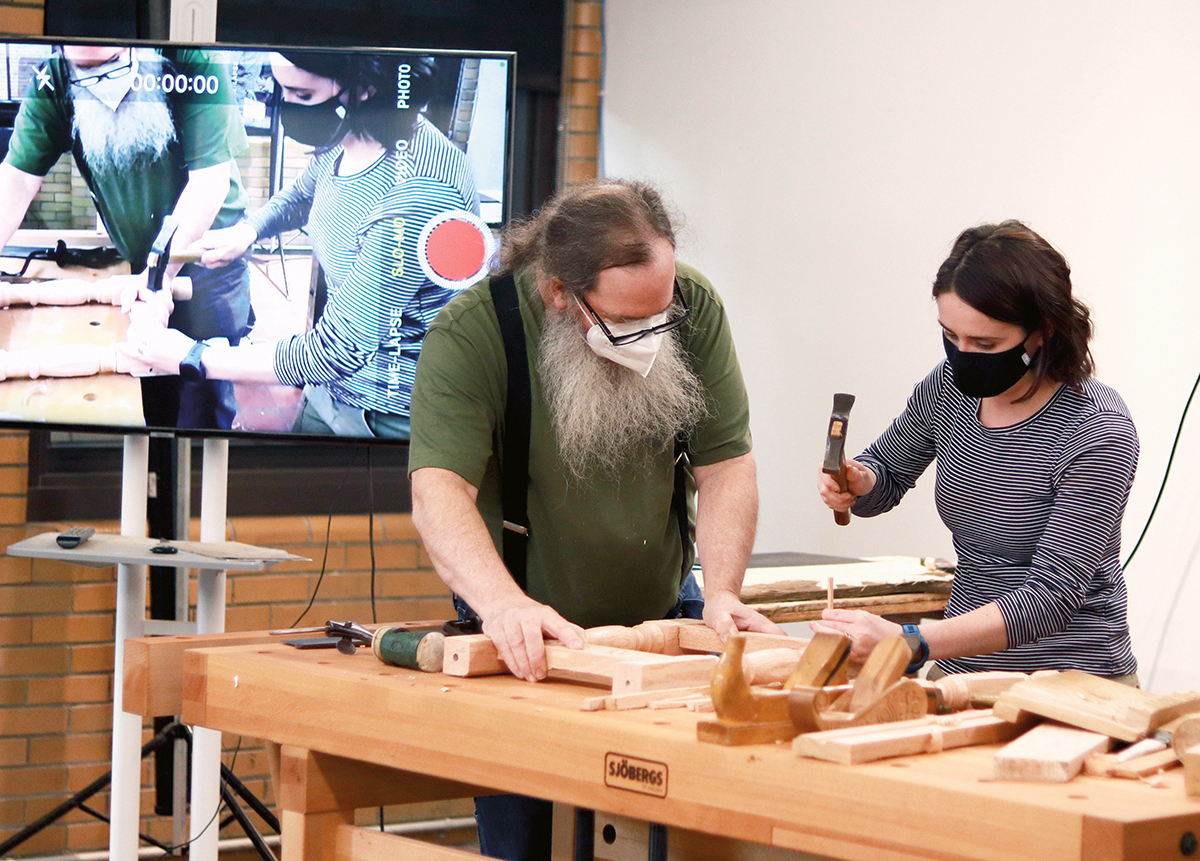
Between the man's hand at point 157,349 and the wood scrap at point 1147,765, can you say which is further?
the man's hand at point 157,349

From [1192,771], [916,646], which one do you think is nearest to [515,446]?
[916,646]

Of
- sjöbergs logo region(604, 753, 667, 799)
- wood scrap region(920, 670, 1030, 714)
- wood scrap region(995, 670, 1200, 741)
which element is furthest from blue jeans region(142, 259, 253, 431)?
wood scrap region(995, 670, 1200, 741)

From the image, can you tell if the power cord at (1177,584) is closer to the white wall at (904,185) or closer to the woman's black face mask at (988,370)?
the white wall at (904,185)

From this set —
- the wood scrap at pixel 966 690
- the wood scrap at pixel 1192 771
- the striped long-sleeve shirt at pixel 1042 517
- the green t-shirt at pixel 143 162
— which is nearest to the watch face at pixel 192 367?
the green t-shirt at pixel 143 162

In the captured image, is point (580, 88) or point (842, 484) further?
point (580, 88)

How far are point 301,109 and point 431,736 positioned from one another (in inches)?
70.5

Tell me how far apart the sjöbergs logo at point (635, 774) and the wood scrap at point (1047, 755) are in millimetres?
344

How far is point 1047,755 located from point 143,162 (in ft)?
7.79

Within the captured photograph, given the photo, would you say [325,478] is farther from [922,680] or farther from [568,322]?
[922,680]

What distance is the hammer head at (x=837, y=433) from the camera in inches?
82.7

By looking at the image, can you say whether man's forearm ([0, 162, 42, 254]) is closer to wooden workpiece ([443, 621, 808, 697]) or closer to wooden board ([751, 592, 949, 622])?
wooden workpiece ([443, 621, 808, 697])

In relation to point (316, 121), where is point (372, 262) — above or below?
below

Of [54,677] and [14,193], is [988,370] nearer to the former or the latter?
[14,193]

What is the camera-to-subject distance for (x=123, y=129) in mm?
2963
